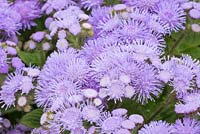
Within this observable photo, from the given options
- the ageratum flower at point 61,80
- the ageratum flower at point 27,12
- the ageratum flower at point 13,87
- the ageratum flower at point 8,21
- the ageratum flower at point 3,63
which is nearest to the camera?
the ageratum flower at point 61,80

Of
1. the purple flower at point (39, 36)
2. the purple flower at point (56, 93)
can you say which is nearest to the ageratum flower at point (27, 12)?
the purple flower at point (39, 36)

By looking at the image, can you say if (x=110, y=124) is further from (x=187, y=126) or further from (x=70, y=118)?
(x=187, y=126)

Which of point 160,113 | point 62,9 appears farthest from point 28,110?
point 62,9

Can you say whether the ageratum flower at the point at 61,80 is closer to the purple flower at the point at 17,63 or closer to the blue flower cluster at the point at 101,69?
the blue flower cluster at the point at 101,69

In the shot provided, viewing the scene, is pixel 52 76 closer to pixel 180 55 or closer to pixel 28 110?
pixel 28 110

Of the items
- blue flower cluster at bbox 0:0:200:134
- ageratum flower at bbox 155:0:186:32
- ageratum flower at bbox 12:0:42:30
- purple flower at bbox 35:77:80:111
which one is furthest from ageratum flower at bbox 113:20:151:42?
ageratum flower at bbox 12:0:42:30

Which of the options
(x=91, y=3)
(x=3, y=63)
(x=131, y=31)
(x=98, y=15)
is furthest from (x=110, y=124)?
(x=91, y=3)
